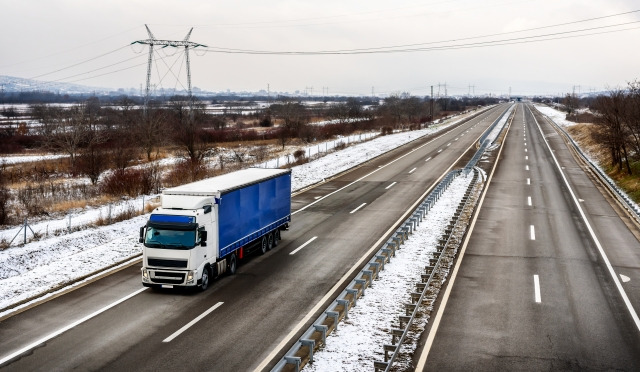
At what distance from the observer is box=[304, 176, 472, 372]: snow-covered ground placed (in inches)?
482

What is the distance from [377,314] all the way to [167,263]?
6.72 meters

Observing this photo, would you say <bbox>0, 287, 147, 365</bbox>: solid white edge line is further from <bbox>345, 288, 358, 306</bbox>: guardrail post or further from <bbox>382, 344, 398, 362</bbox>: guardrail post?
<bbox>382, 344, 398, 362</bbox>: guardrail post

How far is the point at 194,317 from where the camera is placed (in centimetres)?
1520

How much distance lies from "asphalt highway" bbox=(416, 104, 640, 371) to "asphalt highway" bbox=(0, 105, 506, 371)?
166 inches

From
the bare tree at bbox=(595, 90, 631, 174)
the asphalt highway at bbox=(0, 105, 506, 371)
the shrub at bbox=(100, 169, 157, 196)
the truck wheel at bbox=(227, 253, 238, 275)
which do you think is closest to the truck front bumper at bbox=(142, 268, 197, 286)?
the asphalt highway at bbox=(0, 105, 506, 371)

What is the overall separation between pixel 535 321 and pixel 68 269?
16012 millimetres

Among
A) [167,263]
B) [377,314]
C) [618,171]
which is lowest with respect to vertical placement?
[377,314]

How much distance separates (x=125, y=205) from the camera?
34000 mm

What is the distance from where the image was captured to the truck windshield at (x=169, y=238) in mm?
16656

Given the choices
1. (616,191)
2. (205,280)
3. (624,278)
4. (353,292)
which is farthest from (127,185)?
(616,191)

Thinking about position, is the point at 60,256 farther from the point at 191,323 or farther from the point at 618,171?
the point at 618,171

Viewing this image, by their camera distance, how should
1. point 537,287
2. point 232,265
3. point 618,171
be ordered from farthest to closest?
point 618,171 < point 232,265 < point 537,287

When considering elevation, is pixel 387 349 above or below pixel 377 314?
above

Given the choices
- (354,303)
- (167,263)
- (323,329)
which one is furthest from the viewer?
(167,263)
